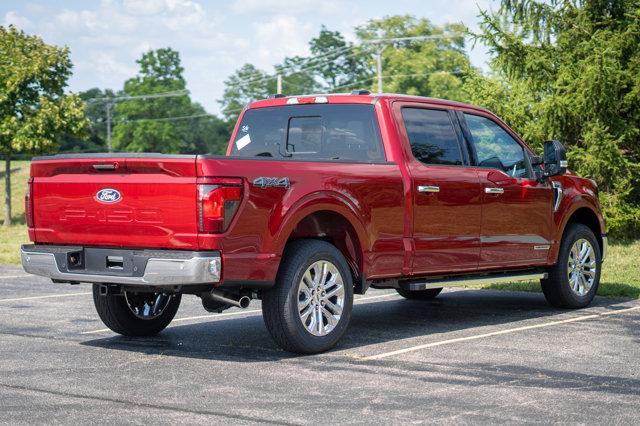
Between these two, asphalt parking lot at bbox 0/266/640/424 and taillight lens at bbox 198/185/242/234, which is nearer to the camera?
asphalt parking lot at bbox 0/266/640/424

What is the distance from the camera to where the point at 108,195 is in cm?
763

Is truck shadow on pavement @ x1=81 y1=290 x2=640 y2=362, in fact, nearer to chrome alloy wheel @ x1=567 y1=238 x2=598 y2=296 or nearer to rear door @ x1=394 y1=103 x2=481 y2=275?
chrome alloy wheel @ x1=567 y1=238 x2=598 y2=296

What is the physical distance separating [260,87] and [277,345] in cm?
10056

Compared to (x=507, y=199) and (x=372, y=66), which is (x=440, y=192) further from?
(x=372, y=66)

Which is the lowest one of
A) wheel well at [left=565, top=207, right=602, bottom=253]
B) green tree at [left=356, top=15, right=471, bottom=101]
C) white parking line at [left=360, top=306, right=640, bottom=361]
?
white parking line at [left=360, top=306, right=640, bottom=361]

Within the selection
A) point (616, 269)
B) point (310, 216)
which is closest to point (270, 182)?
point (310, 216)

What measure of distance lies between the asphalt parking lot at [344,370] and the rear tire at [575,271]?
0.61 feet

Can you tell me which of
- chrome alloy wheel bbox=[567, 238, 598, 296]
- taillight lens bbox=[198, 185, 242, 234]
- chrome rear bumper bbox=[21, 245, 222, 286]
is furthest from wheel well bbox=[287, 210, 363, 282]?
chrome alloy wheel bbox=[567, 238, 598, 296]

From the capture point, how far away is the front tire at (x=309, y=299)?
7.68 metres

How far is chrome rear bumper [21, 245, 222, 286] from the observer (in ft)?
23.4

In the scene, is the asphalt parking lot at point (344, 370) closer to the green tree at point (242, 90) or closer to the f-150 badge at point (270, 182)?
the f-150 badge at point (270, 182)

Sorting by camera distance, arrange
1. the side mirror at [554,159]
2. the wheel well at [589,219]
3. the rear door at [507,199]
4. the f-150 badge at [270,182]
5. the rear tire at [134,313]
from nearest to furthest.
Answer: the f-150 badge at [270,182] → the rear tire at [134,313] → the rear door at [507,199] → the side mirror at [554,159] → the wheel well at [589,219]

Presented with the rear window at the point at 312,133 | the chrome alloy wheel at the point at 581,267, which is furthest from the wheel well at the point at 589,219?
the rear window at the point at 312,133

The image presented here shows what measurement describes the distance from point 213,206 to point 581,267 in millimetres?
5108
